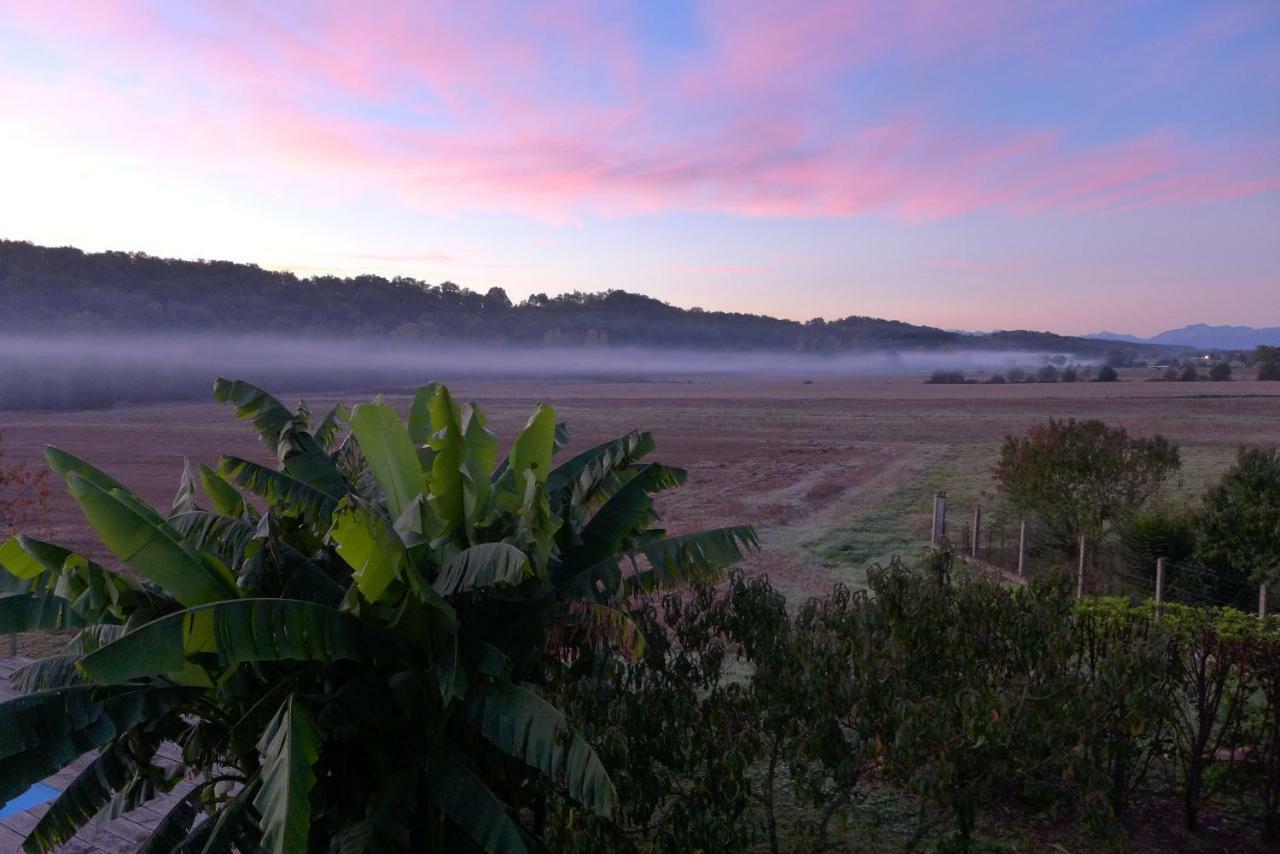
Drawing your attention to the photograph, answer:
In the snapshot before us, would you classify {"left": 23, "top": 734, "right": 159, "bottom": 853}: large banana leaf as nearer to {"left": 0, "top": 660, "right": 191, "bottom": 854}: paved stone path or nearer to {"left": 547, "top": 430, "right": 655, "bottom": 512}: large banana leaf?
{"left": 0, "top": 660, "right": 191, "bottom": 854}: paved stone path

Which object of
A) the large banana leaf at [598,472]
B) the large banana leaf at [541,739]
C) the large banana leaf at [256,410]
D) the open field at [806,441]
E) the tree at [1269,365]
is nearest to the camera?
the large banana leaf at [541,739]

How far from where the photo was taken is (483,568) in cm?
448

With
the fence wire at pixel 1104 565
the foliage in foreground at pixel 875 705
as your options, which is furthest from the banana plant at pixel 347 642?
the fence wire at pixel 1104 565

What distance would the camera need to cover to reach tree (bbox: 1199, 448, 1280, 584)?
1194 cm

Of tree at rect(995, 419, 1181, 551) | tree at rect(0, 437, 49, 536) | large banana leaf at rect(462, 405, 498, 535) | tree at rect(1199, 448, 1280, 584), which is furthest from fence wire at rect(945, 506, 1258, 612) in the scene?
tree at rect(0, 437, 49, 536)

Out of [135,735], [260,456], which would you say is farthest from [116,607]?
[260,456]

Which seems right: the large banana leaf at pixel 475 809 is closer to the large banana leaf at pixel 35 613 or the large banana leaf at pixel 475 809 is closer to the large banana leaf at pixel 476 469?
the large banana leaf at pixel 476 469

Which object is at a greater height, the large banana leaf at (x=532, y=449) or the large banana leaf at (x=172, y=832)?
the large banana leaf at (x=532, y=449)

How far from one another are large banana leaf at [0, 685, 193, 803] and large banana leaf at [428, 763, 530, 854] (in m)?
1.52

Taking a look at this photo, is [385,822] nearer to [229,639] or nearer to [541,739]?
[541,739]

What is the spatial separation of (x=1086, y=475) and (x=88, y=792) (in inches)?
588

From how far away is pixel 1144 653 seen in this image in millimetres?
4461

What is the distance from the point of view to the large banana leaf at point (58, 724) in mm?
4406

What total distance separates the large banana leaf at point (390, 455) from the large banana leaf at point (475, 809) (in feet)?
5.12
